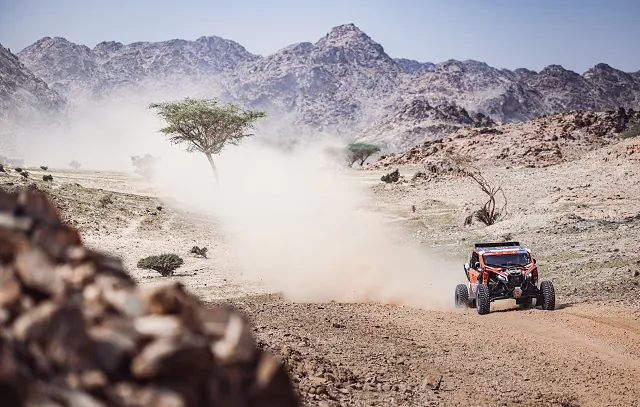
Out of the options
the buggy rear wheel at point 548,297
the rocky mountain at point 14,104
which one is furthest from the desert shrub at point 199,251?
the rocky mountain at point 14,104

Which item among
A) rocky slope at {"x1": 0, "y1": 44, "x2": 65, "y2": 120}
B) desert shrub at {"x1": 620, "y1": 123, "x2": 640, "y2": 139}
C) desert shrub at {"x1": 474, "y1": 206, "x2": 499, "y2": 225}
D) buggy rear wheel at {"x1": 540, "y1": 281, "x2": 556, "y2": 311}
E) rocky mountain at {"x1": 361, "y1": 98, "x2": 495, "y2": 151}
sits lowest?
buggy rear wheel at {"x1": 540, "y1": 281, "x2": 556, "y2": 311}

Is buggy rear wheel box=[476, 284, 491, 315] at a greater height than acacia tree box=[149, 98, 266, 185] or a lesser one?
lesser

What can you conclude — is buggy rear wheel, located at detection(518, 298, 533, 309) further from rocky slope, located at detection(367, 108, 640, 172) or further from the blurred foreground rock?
rocky slope, located at detection(367, 108, 640, 172)

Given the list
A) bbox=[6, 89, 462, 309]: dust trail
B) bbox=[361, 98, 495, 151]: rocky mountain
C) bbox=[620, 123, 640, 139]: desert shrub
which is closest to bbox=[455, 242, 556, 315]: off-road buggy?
bbox=[6, 89, 462, 309]: dust trail

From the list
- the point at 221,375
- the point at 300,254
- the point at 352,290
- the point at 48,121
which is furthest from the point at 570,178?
the point at 48,121

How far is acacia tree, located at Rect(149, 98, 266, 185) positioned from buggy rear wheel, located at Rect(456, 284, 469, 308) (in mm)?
40008

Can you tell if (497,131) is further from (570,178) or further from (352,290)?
(352,290)

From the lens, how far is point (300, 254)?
32812 mm

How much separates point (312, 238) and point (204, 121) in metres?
23.1

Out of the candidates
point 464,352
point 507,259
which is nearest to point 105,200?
point 507,259

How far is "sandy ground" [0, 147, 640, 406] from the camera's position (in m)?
11.1

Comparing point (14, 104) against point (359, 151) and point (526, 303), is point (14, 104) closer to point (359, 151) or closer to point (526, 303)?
point (359, 151)

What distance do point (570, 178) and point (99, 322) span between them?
58159mm

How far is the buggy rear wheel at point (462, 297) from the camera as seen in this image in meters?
19.5
